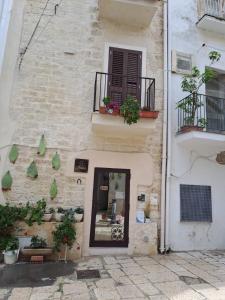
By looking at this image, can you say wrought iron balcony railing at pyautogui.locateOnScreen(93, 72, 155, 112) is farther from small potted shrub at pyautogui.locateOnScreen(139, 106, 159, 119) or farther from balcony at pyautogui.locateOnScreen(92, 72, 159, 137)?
small potted shrub at pyautogui.locateOnScreen(139, 106, 159, 119)

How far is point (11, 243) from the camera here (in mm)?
5684

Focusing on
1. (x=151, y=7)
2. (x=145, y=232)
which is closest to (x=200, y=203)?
(x=145, y=232)

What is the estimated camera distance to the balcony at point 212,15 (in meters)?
8.12

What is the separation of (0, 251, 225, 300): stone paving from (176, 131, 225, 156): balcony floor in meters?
2.87

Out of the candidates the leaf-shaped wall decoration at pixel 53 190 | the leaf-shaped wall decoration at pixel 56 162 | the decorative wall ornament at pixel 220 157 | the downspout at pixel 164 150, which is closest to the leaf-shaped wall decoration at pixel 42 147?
the leaf-shaped wall decoration at pixel 56 162

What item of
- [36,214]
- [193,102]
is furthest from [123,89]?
[36,214]

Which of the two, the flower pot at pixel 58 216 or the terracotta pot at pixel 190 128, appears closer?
the flower pot at pixel 58 216

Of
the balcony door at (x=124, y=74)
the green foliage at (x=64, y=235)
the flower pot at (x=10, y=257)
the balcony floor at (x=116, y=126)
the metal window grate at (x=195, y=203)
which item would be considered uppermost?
the balcony door at (x=124, y=74)

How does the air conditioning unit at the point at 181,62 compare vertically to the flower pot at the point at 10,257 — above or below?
above

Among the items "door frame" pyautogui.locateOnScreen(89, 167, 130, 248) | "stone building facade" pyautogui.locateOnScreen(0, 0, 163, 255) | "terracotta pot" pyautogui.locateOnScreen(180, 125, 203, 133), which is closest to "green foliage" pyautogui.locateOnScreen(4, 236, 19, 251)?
"stone building facade" pyautogui.locateOnScreen(0, 0, 163, 255)

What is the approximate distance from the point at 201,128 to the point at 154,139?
1.26m

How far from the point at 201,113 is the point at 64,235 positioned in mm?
5088

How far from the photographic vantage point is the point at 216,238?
7.35 meters

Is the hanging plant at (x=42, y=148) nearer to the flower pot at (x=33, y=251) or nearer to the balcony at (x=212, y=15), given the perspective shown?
the flower pot at (x=33, y=251)
